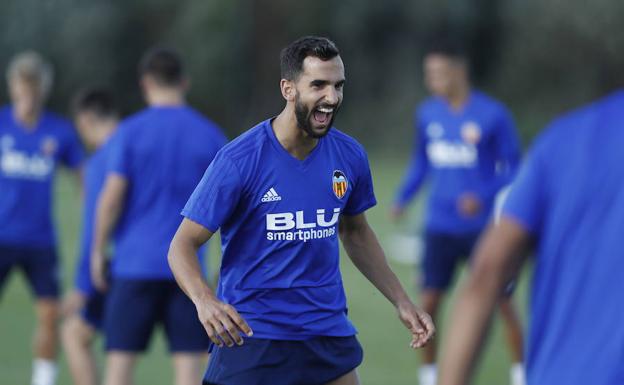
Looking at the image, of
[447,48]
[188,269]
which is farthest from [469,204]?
[188,269]

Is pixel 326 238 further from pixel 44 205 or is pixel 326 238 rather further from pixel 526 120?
pixel 526 120

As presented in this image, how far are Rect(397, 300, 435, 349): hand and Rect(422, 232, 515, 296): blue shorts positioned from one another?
14.6 feet

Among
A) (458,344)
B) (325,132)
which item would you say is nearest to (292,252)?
(325,132)

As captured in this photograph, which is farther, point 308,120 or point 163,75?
point 163,75

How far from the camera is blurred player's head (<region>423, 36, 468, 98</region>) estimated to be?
955 centimetres

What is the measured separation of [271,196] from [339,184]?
347 millimetres

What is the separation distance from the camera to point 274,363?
5.00m

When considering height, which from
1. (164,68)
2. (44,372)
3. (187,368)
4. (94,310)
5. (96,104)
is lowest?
(44,372)

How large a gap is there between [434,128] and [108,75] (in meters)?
29.1

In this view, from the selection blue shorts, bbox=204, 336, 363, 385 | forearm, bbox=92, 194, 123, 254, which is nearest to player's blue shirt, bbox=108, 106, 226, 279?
forearm, bbox=92, 194, 123, 254

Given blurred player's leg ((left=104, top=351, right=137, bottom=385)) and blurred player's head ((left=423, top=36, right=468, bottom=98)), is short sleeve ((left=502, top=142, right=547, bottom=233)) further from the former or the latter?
blurred player's head ((left=423, top=36, right=468, bottom=98))

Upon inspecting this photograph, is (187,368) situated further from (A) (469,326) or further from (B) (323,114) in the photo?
(A) (469,326)

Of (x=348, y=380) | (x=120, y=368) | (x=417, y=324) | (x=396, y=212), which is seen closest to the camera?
(x=417, y=324)

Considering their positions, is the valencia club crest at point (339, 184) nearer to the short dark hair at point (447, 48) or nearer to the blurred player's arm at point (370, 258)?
the blurred player's arm at point (370, 258)
